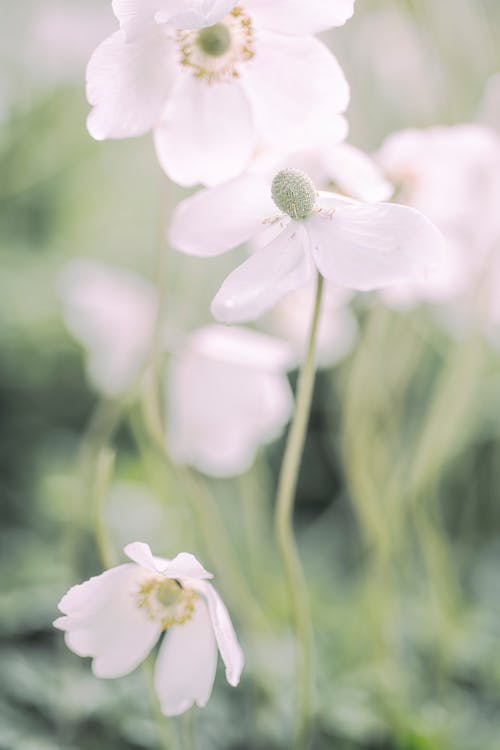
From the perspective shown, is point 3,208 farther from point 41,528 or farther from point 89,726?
point 89,726

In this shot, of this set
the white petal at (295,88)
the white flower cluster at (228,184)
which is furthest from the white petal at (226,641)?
the white petal at (295,88)

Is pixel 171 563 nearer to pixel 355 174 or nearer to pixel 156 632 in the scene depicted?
pixel 156 632

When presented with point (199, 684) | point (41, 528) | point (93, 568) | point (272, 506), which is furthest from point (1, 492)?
point (199, 684)

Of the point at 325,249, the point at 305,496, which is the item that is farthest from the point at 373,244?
the point at 305,496

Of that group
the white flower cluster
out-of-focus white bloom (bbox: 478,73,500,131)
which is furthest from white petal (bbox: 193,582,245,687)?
out-of-focus white bloom (bbox: 478,73,500,131)

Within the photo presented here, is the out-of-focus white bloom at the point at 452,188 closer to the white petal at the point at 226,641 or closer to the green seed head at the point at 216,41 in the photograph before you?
the green seed head at the point at 216,41

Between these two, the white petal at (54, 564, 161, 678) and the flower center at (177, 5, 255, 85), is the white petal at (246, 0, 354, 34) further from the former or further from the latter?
the white petal at (54, 564, 161, 678)
